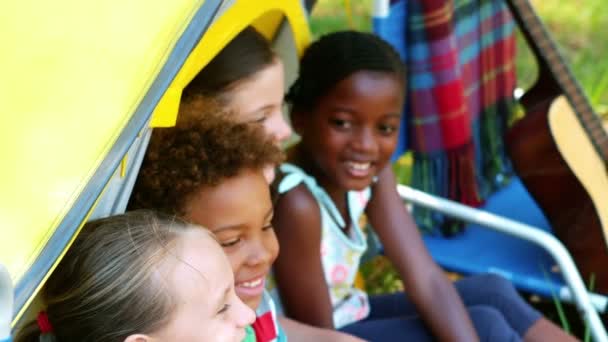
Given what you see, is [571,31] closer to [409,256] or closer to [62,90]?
[409,256]

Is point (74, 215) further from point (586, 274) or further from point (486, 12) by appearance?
point (486, 12)

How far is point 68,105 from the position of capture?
115 cm

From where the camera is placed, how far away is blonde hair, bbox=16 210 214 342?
1.23m

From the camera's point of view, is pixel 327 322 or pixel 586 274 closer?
pixel 327 322

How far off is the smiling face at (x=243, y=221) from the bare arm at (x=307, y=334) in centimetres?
13

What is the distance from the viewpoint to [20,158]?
3.63 feet

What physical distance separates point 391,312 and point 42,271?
49.7 inches

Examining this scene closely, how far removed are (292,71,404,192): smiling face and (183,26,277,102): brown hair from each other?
0.63 feet

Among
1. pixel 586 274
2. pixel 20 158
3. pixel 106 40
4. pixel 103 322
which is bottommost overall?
pixel 586 274

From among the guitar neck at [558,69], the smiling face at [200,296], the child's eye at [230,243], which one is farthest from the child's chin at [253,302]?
the guitar neck at [558,69]

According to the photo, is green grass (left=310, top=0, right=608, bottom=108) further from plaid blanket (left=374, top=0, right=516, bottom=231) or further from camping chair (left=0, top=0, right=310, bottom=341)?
camping chair (left=0, top=0, right=310, bottom=341)

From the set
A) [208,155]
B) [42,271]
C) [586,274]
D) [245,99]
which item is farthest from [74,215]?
[586,274]

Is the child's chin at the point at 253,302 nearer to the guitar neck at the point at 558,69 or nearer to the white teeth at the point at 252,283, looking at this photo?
the white teeth at the point at 252,283

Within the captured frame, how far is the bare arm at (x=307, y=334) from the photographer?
5.54 feet
